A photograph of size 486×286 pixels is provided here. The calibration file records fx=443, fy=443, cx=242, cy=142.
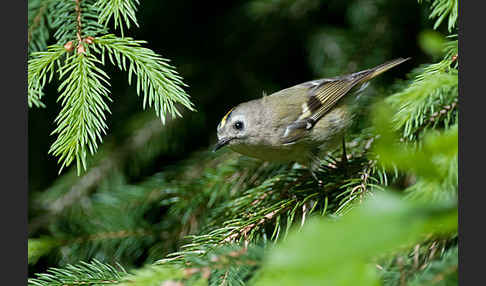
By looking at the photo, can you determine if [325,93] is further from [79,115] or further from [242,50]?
[79,115]

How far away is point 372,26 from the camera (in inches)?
79.9

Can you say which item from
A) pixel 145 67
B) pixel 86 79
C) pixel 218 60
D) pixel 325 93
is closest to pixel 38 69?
pixel 86 79

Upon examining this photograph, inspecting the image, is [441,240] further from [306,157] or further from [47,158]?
[47,158]

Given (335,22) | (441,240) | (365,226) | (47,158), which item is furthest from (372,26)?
(365,226)

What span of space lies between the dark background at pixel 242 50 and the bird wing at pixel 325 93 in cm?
20

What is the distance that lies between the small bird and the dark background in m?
0.23

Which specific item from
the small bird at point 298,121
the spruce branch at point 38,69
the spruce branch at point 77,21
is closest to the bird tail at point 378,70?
the small bird at point 298,121

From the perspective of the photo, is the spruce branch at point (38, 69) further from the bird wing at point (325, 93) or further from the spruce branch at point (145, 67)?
the bird wing at point (325, 93)

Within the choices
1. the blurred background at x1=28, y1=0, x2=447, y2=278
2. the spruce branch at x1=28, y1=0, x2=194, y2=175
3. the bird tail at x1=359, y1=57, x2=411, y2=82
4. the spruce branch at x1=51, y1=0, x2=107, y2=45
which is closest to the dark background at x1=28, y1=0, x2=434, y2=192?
the blurred background at x1=28, y1=0, x2=447, y2=278

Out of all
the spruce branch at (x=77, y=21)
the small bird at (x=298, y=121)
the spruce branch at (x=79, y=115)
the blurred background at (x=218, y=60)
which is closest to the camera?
the spruce branch at (x=79, y=115)

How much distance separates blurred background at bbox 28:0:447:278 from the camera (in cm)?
202

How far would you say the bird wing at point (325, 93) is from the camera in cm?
175

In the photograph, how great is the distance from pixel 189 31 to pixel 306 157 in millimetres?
1111

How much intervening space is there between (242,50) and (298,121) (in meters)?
0.75
